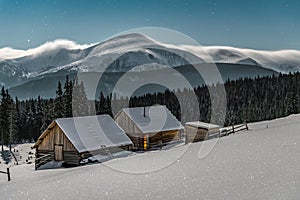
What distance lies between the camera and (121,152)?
1309 inches

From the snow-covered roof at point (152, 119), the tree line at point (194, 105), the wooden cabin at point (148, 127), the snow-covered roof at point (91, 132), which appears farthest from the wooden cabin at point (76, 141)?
the tree line at point (194, 105)

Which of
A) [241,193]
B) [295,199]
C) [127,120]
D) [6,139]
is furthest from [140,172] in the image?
[6,139]

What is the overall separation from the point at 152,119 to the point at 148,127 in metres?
2.45

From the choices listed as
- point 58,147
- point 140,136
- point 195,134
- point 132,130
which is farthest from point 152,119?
point 58,147

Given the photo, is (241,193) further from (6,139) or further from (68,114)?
(6,139)

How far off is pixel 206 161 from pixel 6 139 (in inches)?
2459

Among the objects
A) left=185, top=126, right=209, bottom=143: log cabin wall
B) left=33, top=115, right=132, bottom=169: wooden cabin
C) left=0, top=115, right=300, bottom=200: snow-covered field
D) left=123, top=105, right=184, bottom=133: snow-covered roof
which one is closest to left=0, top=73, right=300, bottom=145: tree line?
left=123, top=105, right=184, bottom=133: snow-covered roof

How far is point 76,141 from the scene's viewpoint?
30453 millimetres

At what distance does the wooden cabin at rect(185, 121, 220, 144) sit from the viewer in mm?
37250

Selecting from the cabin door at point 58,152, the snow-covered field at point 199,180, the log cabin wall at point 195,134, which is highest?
the snow-covered field at point 199,180

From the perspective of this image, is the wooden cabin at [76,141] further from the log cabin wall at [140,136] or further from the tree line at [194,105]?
the tree line at [194,105]

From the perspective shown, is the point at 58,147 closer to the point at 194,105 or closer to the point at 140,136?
the point at 140,136

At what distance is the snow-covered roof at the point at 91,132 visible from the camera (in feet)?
100

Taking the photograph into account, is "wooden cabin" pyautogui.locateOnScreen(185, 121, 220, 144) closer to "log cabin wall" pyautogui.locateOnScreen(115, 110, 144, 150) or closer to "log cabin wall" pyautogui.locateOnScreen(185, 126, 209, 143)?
"log cabin wall" pyautogui.locateOnScreen(185, 126, 209, 143)
